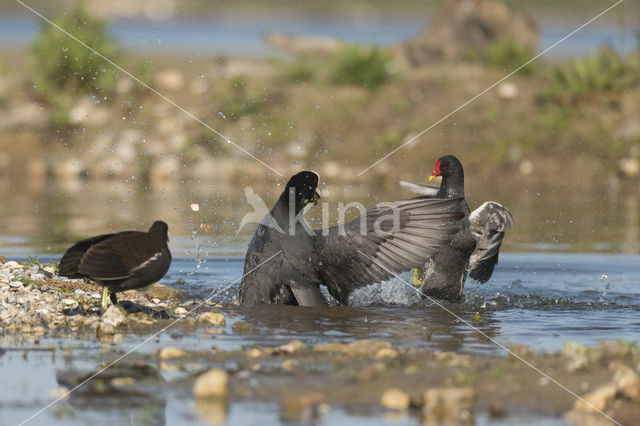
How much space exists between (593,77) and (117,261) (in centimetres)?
1281

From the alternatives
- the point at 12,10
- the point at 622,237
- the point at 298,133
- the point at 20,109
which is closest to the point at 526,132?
the point at 298,133

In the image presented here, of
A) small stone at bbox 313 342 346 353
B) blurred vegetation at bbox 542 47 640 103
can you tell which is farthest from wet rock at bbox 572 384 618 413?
blurred vegetation at bbox 542 47 640 103

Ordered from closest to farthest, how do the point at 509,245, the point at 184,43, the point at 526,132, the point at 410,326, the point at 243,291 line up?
the point at 410,326
the point at 243,291
the point at 509,245
the point at 526,132
the point at 184,43

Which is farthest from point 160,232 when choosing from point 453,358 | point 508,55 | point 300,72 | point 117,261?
point 508,55

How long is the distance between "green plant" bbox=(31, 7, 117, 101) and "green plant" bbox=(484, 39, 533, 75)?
7.30 meters

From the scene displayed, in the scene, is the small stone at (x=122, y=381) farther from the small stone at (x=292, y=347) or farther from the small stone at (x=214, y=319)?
the small stone at (x=214, y=319)

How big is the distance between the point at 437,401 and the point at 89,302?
3479 mm

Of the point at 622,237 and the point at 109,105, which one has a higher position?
the point at 109,105

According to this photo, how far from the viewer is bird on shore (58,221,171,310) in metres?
6.32

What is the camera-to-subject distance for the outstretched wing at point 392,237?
7184 mm

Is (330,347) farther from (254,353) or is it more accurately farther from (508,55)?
(508,55)

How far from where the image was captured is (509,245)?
1131 centimetres

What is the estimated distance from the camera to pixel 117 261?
6359 millimetres

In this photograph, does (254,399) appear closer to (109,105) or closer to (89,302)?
(89,302)
